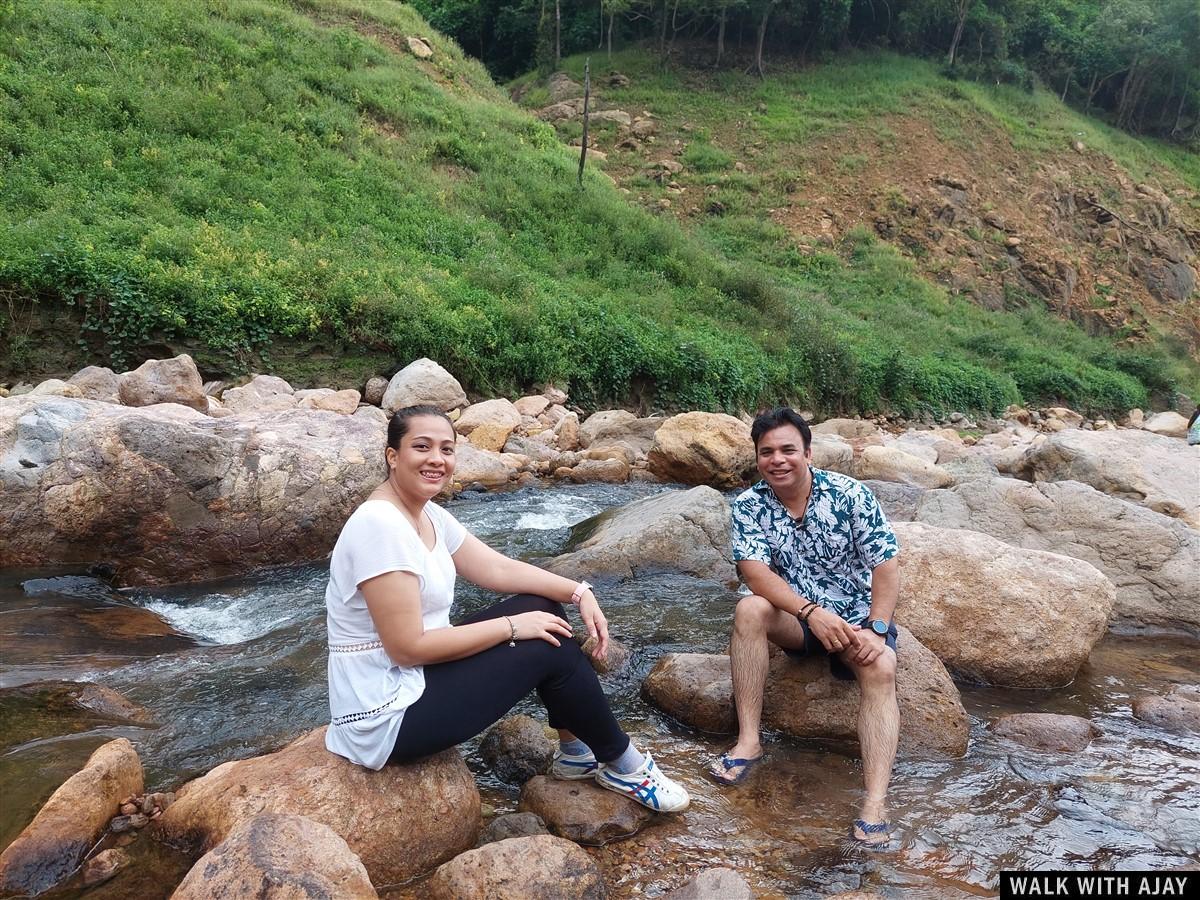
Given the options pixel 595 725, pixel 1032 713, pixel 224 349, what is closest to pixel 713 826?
pixel 595 725

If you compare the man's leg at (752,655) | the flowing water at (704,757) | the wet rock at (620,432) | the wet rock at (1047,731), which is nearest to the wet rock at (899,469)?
the wet rock at (620,432)

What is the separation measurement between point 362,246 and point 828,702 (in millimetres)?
Result: 15276

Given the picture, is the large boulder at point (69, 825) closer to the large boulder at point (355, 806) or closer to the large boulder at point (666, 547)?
the large boulder at point (355, 806)

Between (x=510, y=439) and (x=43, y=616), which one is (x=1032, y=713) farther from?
(x=510, y=439)

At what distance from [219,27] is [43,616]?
22.7m

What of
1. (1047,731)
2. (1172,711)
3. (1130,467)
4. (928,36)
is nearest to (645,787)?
(1047,731)

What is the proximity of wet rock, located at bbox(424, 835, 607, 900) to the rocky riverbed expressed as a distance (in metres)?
0.01

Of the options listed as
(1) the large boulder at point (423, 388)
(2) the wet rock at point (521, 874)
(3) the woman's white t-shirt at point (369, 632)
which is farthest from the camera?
(1) the large boulder at point (423, 388)

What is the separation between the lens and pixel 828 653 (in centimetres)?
430

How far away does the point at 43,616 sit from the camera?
225 inches

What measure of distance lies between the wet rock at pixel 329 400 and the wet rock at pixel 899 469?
761 cm

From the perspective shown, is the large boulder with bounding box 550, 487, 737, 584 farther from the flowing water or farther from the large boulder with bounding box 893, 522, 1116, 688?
the large boulder with bounding box 893, 522, 1116, 688

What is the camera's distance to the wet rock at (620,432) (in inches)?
512

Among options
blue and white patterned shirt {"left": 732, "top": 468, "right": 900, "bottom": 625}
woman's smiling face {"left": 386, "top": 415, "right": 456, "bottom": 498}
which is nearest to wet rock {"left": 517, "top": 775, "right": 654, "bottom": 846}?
blue and white patterned shirt {"left": 732, "top": 468, "right": 900, "bottom": 625}
